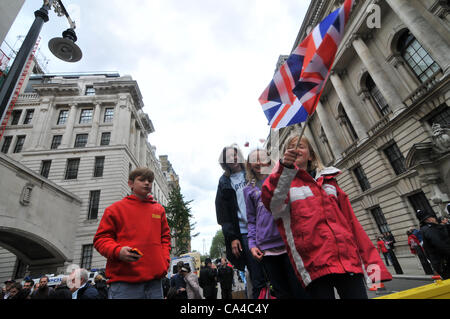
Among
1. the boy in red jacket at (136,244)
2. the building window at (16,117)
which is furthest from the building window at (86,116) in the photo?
the boy in red jacket at (136,244)

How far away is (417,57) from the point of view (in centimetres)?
1346

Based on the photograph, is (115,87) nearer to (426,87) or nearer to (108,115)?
(108,115)

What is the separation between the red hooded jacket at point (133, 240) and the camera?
7.02 feet

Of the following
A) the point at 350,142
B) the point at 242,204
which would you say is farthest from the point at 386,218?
the point at 242,204

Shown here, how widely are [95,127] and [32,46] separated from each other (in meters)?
23.7

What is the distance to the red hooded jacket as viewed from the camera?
214 cm

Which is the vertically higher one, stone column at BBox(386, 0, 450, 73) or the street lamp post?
stone column at BBox(386, 0, 450, 73)

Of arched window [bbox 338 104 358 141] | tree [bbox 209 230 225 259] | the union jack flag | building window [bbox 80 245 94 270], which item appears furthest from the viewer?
tree [bbox 209 230 225 259]

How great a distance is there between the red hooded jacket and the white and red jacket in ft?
4.47

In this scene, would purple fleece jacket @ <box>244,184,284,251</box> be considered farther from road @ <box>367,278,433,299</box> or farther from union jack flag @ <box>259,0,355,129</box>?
road @ <box>367,278,433,299</box>

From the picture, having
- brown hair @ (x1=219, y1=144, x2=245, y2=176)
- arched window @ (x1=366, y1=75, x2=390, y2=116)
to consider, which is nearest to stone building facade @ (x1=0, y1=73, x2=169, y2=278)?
brown hair @ (x1=219, y1=144, x2=245, y2=176)

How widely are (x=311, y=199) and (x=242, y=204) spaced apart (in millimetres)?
1458
